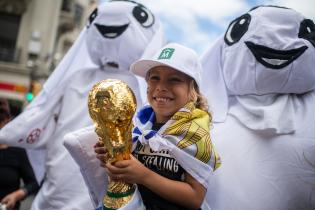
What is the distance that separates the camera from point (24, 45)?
577 inches

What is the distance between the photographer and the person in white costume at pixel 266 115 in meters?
1.77

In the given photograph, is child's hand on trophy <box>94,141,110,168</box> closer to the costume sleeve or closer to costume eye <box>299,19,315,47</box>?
costume eye <box>299,19,315,47</box>

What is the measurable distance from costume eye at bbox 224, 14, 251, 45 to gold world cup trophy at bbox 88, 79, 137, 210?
96 cm

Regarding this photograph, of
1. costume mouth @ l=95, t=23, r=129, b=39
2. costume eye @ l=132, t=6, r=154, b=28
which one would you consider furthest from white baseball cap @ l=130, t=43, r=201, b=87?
costume eye @ l=132, t=6, r=154, b=28

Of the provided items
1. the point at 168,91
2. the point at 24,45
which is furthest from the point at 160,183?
the point at 24,45

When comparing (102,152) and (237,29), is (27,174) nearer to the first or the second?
(102,152)

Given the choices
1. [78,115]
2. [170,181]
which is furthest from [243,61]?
[78,115]

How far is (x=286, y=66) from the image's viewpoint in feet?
6.17

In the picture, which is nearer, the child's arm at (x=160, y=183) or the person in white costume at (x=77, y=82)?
the child's arm at (x=160, y=183)

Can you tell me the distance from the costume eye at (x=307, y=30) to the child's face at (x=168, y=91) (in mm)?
747

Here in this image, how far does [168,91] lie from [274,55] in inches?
26.6

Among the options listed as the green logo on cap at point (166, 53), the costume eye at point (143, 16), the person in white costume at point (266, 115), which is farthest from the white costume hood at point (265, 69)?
the costume eye at point (143, 16)

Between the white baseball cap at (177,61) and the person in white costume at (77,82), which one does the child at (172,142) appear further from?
the person in white costume at (77,82)

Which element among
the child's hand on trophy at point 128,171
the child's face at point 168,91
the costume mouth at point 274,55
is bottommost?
the child's hand on trophy at point 128,171
